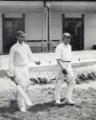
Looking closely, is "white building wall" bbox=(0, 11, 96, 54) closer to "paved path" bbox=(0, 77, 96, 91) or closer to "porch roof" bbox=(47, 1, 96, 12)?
"porch roof" bbox=(47, 1, 96, 12)

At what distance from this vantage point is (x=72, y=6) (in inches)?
925

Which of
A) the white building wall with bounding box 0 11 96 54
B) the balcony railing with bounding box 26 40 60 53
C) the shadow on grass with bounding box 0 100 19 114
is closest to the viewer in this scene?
the shadow on grass with bounding box 0 100 19 114

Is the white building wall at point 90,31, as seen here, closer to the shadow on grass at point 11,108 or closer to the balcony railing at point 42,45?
the balcony railing at point 42,45

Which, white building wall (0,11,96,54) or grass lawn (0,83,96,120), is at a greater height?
white building wall (0,11,96,54)

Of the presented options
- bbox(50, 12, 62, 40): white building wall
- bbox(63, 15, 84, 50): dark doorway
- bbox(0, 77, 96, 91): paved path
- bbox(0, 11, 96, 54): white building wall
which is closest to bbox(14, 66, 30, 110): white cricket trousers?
bbox(0, 77, 96, 91): paved path

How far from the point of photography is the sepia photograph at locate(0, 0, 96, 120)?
8.33 meters

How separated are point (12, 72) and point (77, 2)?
15.5m

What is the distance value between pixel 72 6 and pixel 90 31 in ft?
7.95

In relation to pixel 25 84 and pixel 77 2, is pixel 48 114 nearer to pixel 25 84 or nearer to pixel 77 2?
pixel 25 84

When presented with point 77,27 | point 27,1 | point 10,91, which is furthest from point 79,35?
point 10,91

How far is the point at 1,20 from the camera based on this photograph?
2294 cm

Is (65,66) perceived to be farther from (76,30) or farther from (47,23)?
(76,30)

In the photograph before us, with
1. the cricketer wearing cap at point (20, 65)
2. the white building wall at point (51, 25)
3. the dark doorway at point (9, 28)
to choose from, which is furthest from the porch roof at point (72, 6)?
the cricketer wearing cap at point (20, 65)

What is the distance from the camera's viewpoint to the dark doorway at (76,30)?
80.5 feet
